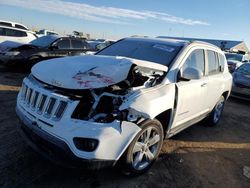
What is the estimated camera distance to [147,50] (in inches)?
180

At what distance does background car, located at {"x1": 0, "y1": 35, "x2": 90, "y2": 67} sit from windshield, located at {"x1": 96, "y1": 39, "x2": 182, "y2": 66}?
519 centimetres

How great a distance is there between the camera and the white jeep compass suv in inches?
115

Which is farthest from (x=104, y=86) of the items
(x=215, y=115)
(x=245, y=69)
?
(x=245, y=69)

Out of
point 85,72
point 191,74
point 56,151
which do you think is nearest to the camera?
point 56,151

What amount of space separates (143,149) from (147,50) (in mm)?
1752

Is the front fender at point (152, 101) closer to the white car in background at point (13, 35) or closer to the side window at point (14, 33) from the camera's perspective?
the white car in background at point (13, 35)

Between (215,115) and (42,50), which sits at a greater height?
(215,115)

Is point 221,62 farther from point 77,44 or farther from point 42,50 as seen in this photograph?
point 77,44

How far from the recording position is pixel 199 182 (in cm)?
379

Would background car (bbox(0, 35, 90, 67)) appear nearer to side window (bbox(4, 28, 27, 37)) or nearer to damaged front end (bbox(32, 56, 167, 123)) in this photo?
side window (bbox(4, 28, 27, 37))

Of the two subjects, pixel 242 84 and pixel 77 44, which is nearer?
pixel 242 84

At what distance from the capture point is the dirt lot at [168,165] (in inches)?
134

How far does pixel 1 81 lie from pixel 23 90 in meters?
5.14

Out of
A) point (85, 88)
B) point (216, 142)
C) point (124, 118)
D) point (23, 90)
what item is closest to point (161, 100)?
point (124, 118)
